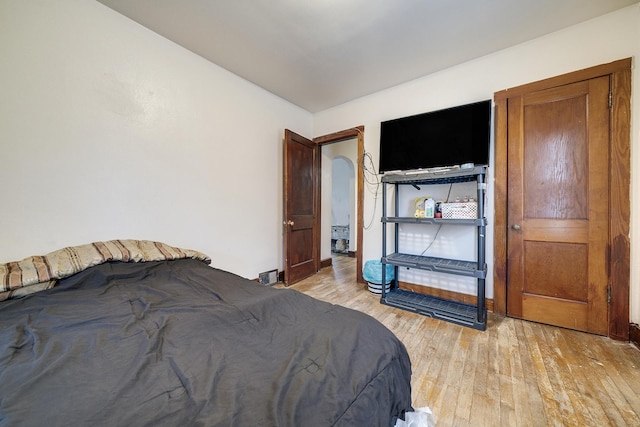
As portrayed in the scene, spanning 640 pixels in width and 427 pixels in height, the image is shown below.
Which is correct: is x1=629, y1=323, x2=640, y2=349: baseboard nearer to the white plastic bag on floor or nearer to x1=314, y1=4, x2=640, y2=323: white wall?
x1=314, y1=4, x2=640, y2=323: white wall

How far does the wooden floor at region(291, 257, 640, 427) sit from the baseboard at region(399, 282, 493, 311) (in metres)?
0.23

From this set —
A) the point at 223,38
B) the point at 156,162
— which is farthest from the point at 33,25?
the point at 223,38

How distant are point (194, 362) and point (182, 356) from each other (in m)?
0.07

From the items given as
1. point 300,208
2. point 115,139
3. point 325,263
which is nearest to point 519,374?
point 300,208

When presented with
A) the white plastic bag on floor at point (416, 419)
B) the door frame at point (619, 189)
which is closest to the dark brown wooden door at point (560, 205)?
the door frame at point (619, 189)

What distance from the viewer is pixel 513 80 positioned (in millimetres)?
2357

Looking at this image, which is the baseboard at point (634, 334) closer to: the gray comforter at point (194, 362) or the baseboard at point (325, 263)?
the gray comforter at point (194, 362)

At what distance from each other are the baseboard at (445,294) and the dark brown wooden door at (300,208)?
4.68 ft

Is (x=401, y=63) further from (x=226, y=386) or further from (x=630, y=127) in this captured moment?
(x=226, y=386)

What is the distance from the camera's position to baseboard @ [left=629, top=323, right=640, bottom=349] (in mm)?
1819

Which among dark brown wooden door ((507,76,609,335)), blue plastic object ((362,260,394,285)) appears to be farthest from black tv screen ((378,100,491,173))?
blue plastic object ((362,260,394,285))

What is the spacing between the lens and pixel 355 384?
729 millimetres

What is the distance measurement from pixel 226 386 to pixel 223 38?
2752 mm

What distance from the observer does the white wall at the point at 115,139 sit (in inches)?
63.5
